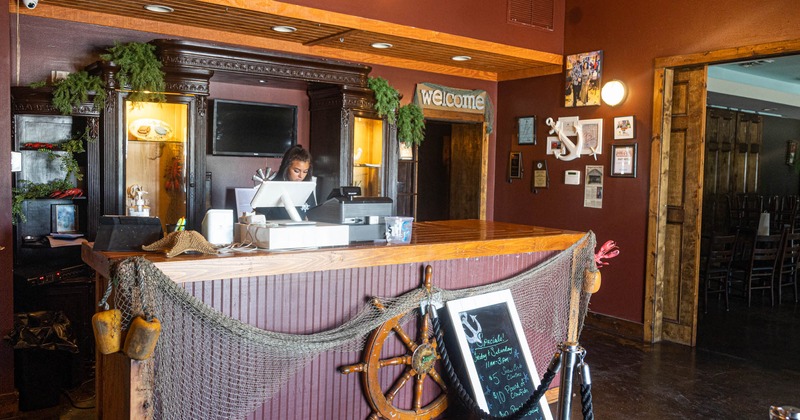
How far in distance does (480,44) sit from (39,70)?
12.6 feet

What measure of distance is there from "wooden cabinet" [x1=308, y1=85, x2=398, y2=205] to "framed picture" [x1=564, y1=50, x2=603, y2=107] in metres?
1.93

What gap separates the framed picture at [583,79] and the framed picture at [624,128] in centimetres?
32

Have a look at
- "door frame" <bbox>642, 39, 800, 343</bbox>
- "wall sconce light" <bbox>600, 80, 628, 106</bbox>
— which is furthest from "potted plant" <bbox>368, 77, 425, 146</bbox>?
"door frame" <bbox>642, 39, 800, 343</bbox>

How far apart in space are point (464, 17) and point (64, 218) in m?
3.94

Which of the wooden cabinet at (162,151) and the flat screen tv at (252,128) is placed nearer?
the wooden cabinet at (162,151)

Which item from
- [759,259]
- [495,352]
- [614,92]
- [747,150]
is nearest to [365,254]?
[495,352]

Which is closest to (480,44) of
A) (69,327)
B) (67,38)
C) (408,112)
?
(408,112)

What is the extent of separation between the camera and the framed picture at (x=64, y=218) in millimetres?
5070

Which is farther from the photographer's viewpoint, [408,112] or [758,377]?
[408,112]

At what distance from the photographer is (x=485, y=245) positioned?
372 cm

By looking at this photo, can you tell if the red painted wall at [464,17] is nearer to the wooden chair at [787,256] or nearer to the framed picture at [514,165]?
the framed picture at [514,165]

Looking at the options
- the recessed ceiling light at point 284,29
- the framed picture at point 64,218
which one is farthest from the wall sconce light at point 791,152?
the framed picture at point 64,218

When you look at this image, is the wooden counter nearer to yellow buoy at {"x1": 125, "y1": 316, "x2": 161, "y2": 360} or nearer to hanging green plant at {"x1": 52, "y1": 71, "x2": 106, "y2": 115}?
yellow buoy at {"x1": 125, "y1": 316, "x2": 161, "y2": 360}

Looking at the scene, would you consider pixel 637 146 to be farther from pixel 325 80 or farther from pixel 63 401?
pixel 63 401
